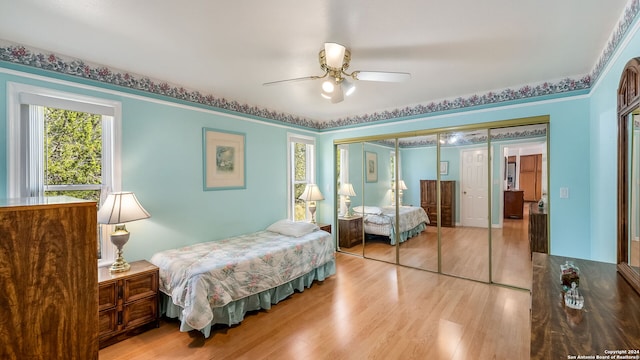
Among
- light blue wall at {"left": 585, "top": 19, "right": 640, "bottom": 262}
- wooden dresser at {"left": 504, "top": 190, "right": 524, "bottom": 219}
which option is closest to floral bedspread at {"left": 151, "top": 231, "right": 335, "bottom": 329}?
wooden dresser at {"left": 504, "top": 190, "right": 524, "bottom": 219}

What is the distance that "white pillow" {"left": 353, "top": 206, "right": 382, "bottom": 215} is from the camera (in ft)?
14.5

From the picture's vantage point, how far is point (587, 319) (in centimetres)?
105

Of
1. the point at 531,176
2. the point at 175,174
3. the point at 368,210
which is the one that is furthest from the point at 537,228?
the point at 175,174

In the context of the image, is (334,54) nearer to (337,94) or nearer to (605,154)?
(337,94)

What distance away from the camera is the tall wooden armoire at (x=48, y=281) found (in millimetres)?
1032

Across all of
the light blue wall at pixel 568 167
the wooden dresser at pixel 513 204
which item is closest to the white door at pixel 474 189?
the wooden dresser at pixel 513 204

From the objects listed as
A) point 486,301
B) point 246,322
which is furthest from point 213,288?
point 486,301

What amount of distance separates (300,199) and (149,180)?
2280mm

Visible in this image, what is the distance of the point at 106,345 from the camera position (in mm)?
2166

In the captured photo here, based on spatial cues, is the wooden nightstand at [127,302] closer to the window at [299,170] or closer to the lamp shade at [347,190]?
the window at [299,170]

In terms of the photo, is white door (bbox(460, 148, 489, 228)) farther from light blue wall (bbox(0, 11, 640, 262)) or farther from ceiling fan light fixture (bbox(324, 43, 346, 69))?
ceiling fan light fixture (bbox(324, 43, 346, 69))

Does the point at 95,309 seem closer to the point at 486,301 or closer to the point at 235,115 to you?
the point at 235,115

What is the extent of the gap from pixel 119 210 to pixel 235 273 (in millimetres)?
1139

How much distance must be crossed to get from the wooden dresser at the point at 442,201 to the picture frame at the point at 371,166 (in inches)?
31.4
